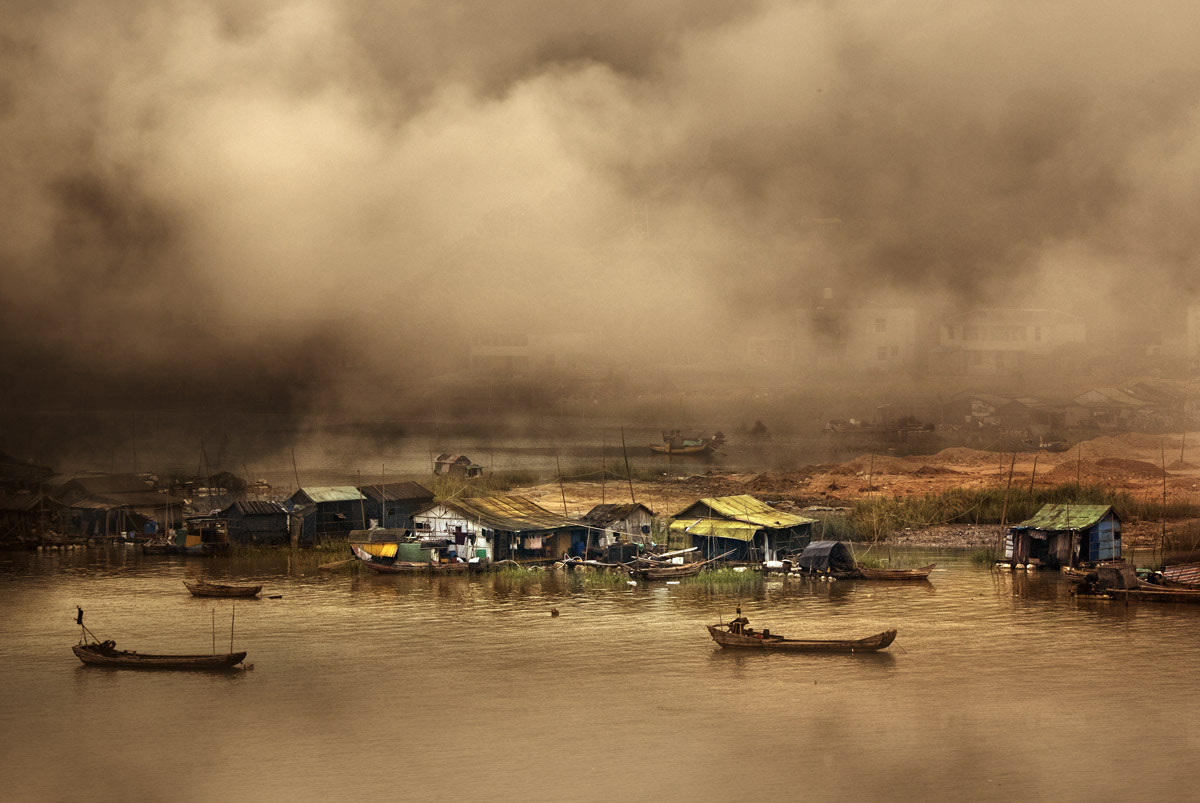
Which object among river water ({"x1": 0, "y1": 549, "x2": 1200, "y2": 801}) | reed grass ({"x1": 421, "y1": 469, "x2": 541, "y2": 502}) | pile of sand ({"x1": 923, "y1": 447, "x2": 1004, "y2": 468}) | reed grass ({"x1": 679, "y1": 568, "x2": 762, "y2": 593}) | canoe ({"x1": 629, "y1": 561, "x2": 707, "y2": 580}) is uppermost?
pile of sand ({"x1": 923, "y1": 447, "x2": 1004, "y2": 468})

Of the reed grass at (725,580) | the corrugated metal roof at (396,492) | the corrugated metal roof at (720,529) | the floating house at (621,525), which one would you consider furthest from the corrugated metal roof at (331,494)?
the reed grass at (725,580)

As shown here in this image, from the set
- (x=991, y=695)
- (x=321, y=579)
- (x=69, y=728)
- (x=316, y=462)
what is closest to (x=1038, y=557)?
(x=991, y=695)

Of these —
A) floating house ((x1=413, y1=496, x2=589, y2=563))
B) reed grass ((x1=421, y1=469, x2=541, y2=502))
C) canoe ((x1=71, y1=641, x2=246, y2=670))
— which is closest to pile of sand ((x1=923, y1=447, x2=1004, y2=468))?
reed grass ((x1=421, y1=469, x2=541, y2=502))

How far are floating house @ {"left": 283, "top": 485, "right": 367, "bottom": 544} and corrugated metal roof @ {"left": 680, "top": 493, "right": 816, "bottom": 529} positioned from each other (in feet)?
49.4

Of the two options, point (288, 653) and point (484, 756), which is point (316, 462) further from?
point (484, 756)

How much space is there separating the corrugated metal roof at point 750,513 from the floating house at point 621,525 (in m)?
1.72

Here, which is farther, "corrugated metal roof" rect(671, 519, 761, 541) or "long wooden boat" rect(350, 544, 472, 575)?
"corrugated metal roof" rect(671, 519, 761, 541)

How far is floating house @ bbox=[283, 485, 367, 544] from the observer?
157 ft

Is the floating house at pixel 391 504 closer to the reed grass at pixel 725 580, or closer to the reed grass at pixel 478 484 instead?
the reed grass at pixel 478 484

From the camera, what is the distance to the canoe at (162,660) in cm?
2659

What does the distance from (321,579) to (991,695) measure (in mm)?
24354

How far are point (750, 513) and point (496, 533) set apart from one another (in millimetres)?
9693

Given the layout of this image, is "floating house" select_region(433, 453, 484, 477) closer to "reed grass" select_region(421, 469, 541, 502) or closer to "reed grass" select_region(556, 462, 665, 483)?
"reed grass" select_region(421, 469, 541, 502)

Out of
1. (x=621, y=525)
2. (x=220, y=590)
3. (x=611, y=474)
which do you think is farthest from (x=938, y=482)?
(x=220, y=590)
